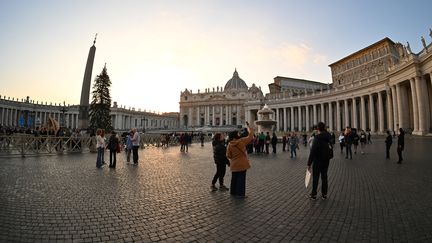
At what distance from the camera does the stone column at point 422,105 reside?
28.6 meters

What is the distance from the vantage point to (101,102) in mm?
48375

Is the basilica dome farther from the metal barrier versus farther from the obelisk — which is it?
the metal barrier

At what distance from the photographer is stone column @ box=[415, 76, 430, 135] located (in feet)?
93.9

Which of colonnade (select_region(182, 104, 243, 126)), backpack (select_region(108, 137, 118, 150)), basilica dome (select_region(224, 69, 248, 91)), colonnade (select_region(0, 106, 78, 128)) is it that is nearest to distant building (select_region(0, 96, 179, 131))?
colonnade (select_region(0, 106, 78, 128))

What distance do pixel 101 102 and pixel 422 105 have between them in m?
50.6

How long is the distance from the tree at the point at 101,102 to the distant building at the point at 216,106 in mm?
61772

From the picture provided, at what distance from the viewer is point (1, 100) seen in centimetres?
7994

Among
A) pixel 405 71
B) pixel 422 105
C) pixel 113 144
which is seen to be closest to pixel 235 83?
pixel 405 71

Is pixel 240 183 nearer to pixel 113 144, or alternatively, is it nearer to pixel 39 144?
pixel 113 144

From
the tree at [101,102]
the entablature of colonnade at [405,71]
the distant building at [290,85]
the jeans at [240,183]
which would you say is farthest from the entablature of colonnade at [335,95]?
the tree at [101,102]

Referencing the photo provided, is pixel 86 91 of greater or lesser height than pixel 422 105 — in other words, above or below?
above

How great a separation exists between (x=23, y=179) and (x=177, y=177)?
5.14 metres

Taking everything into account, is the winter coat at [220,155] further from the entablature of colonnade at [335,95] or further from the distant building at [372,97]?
the entablature of colonnade at [335,95]

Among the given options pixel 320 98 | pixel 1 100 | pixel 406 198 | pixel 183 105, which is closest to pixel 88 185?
pixel 406 198
